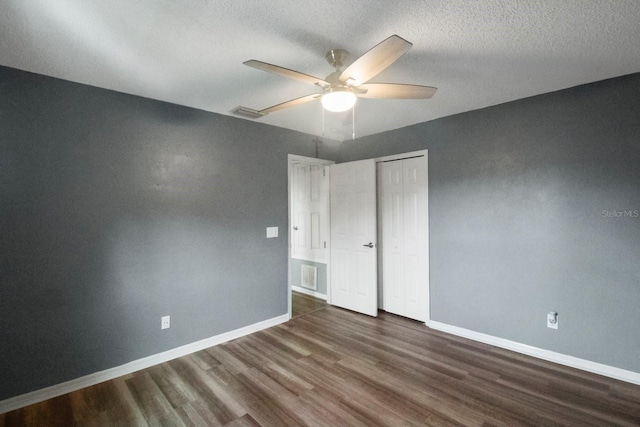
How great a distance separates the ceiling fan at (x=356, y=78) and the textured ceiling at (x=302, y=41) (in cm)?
25

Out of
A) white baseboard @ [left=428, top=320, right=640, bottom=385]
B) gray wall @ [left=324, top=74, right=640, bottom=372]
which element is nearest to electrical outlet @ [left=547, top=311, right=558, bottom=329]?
gray wall @ [left=324, top=74, right=640, bottom=372]

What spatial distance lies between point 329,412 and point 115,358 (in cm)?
188

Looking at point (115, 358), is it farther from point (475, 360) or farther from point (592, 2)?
point (592, 2)

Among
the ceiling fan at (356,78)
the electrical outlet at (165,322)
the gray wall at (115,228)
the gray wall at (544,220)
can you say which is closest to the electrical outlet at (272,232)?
the gray wall at (115,228)

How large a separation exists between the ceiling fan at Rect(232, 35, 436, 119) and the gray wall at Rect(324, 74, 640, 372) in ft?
3.29

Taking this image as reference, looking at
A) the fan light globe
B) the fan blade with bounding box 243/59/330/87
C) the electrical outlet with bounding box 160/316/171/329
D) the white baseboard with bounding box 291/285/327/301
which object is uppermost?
the fan blade with bounding box 243/59/330/87

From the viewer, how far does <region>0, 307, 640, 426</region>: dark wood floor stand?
1971 millimetres

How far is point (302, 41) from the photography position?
1.82 m

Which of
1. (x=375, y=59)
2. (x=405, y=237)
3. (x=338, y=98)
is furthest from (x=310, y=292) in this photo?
(x=375, y=59)

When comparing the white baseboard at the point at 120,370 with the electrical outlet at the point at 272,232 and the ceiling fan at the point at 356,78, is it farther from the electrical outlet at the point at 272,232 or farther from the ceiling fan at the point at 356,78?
the ceiling fan at the point at 356,78

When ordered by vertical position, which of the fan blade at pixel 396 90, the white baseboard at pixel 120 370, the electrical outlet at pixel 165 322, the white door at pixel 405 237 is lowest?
the white baseboard at pixel 120 370

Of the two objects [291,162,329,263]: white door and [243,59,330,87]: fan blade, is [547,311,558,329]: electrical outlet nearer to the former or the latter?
[291,162,329,263]: white door

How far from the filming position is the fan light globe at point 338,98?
1810 millimetres

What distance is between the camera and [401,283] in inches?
149
